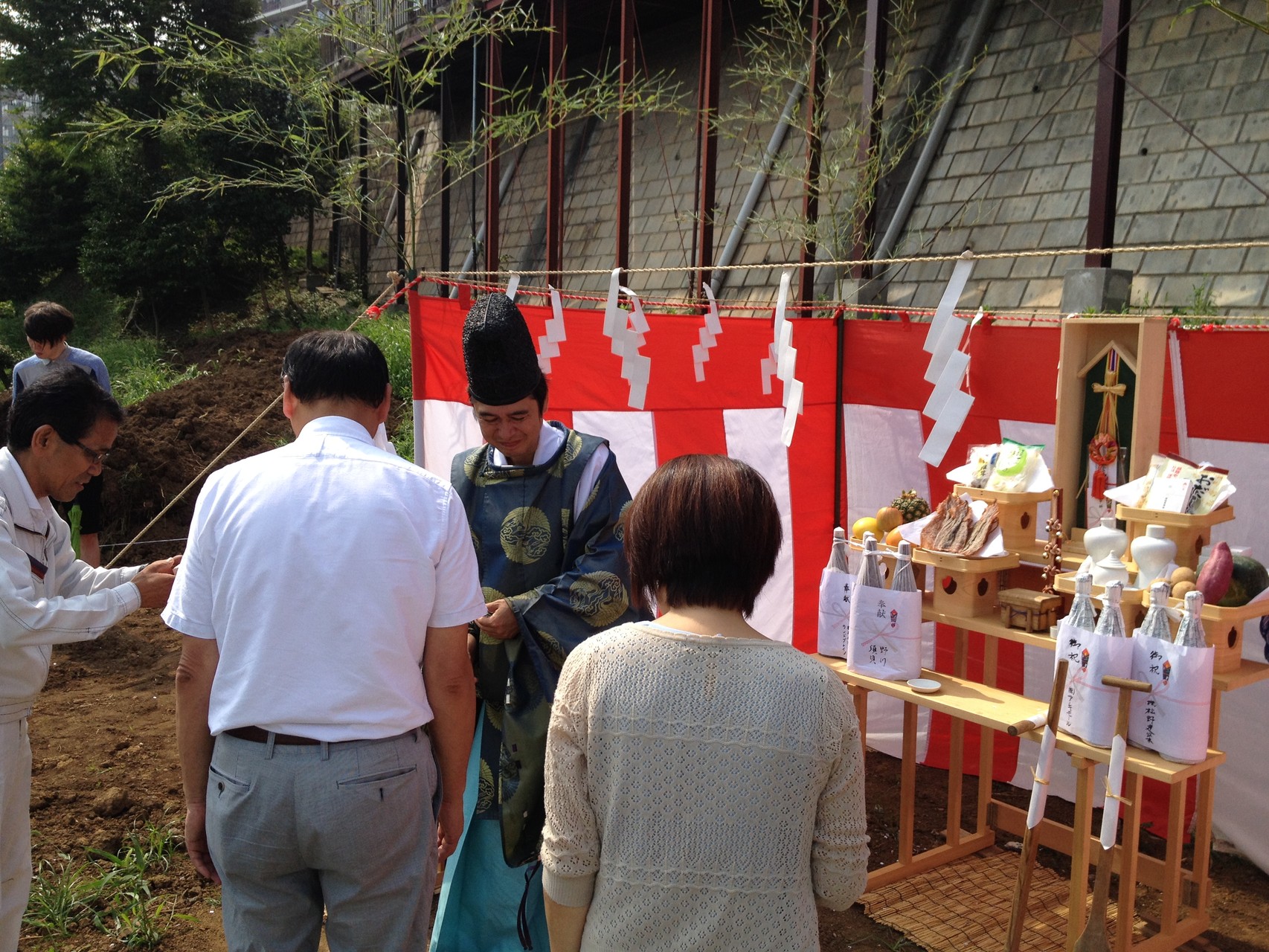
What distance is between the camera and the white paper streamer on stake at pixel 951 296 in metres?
2.62

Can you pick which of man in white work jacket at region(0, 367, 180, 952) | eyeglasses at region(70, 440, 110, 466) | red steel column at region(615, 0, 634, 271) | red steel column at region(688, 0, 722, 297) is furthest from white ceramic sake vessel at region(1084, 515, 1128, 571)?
red steel column at region(615, 0, 634, 271)

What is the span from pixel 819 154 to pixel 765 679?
321 inches

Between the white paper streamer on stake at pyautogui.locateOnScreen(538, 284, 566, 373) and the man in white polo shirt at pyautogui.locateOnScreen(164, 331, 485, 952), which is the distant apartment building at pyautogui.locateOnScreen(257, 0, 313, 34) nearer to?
the white paper streamer on stake at pyautogui.locateOnScreen(538, 284, 566, 373)

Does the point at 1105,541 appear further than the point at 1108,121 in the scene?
No

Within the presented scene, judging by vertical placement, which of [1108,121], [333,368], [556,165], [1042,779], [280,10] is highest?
[280,10]

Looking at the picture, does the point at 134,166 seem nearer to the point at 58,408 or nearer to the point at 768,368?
the point at 768,368

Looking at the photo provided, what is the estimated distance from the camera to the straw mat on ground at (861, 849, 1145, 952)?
2896 millimetres

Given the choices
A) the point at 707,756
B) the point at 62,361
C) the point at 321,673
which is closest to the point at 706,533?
the point at 707,756

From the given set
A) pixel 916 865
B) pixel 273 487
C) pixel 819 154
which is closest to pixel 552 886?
pixel 273 487

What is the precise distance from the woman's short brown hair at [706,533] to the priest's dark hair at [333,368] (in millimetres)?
672

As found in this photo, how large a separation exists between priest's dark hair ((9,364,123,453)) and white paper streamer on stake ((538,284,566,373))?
1549mm

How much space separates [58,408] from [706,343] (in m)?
2.26

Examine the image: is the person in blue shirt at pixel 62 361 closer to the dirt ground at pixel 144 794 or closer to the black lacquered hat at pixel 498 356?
the dirt ground at pixel 144 794

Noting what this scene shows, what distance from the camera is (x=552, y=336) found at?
3.56 meters
